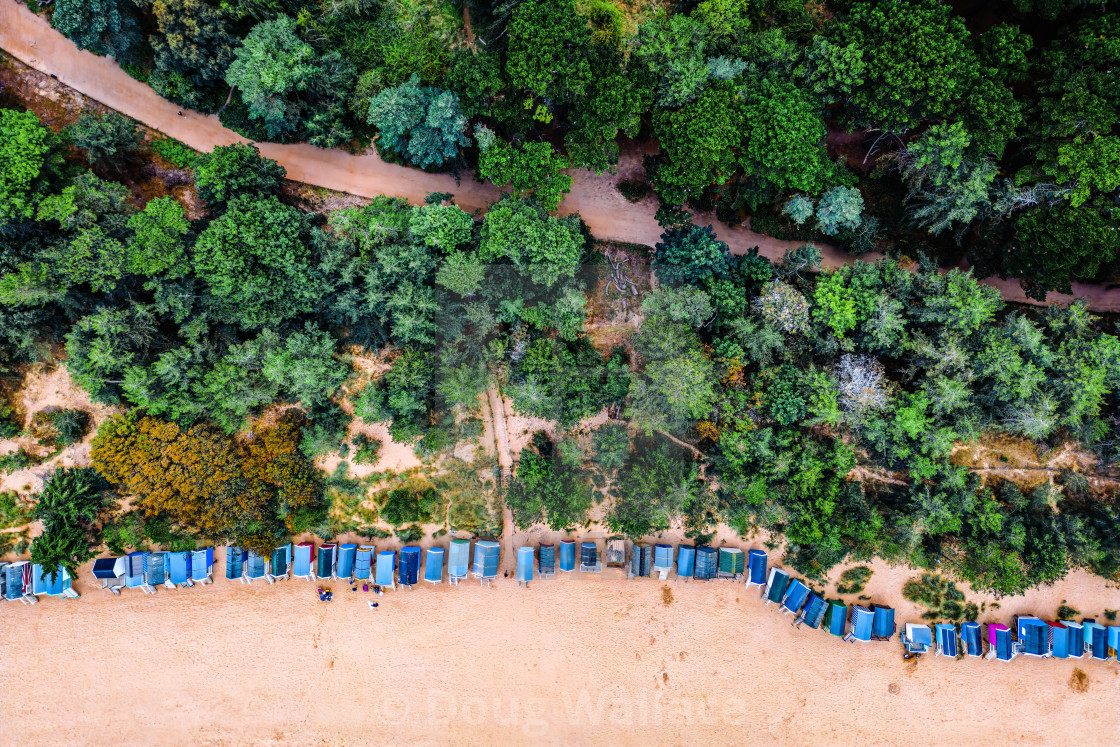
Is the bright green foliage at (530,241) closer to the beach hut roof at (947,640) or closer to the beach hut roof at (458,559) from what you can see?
the beach hut roof at (458,559)

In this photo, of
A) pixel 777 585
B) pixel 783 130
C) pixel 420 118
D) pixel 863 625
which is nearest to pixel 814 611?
pixel 777 585

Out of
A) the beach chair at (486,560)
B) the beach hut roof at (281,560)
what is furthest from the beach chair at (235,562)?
the beach chair at (486,560)

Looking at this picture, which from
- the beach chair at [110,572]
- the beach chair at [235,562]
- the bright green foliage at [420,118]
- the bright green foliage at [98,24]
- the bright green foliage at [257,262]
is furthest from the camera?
the beach chair at [235,562]

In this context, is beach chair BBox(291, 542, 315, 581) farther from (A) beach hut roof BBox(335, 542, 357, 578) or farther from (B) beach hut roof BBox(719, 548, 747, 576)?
(B) beach hut roof BBox(719, 548, 747, 576)

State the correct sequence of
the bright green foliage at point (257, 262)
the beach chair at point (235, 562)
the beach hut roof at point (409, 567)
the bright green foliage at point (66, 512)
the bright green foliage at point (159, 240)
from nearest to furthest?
the bright green foliage at point (159, 240), the bright green foliage at point (257, 262), the bright green foliage at point (66, 512), the beach hut roof at point (409, 567), the beach chair at point (235, 562)

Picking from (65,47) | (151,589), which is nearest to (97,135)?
(65,47)

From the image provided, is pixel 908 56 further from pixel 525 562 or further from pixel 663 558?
pixel 525 562
